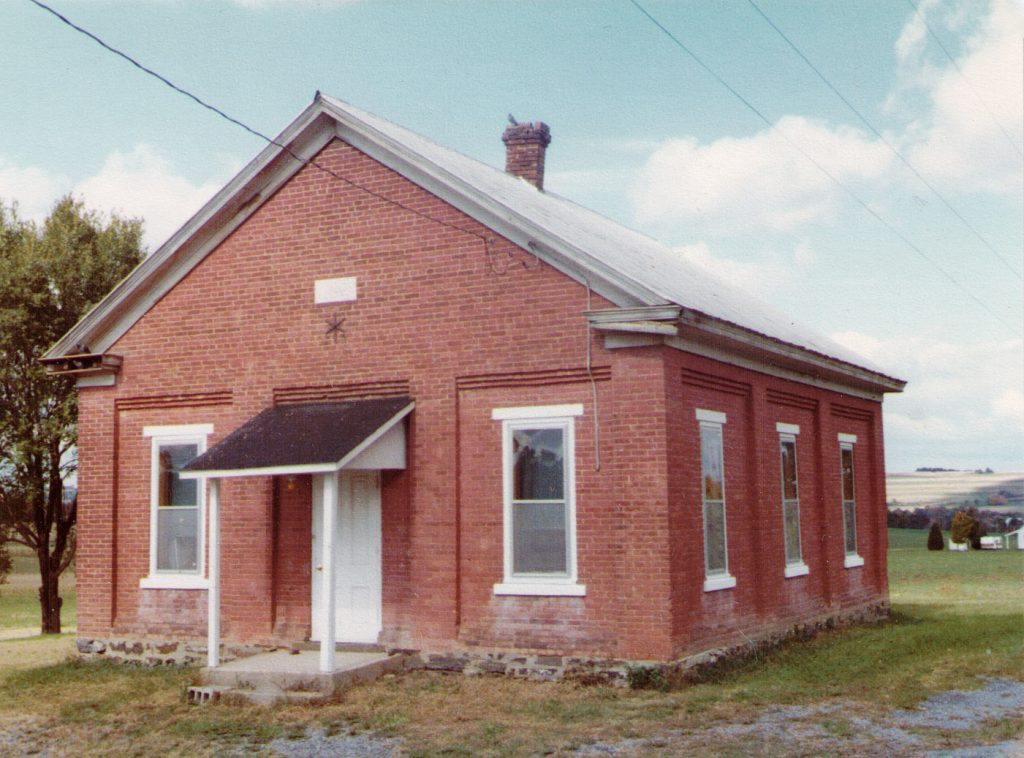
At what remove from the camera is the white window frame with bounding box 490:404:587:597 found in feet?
43.9

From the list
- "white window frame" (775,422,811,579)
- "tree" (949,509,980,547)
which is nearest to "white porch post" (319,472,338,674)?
"white window frame" (775,422,811,579)

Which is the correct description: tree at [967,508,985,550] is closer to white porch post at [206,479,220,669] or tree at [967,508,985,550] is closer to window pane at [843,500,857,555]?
window pane at [843,500,857,555]

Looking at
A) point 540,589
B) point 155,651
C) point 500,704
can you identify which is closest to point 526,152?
point 540,589

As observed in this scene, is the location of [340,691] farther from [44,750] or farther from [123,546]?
[123,546]

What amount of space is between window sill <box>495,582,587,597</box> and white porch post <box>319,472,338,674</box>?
204 centimetres

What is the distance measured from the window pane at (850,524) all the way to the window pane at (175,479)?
34.3ft

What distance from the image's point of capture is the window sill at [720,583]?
14.1 m

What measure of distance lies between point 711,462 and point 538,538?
2.56 meters

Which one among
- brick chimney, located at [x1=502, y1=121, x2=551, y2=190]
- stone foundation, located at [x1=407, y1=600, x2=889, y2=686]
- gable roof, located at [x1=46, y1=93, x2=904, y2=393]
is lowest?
stone foundation, located at [x1=407, y1=600, x2=889, y2=686]

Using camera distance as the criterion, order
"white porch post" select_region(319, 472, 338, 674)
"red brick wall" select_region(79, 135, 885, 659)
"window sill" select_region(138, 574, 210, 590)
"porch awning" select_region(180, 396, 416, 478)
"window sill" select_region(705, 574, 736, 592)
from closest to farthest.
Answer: "white porch post" select_region(319, 472, 338, 674) < "porch awning" select_region(180, 396, 416, 478) < "red brick wall" select_region(79, 135, 885, 659) < "window sill" select_region(705, 574, 736, 592) < "window sill" select_region(138, 574, 210, 590)

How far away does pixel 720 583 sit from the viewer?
14.4 meters

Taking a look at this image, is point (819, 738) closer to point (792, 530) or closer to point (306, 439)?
point (306, 439)

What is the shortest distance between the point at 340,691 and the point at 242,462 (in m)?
2.82

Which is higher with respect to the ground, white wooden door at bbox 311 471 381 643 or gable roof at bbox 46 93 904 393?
gable roof at bbox 46 93 904 393
